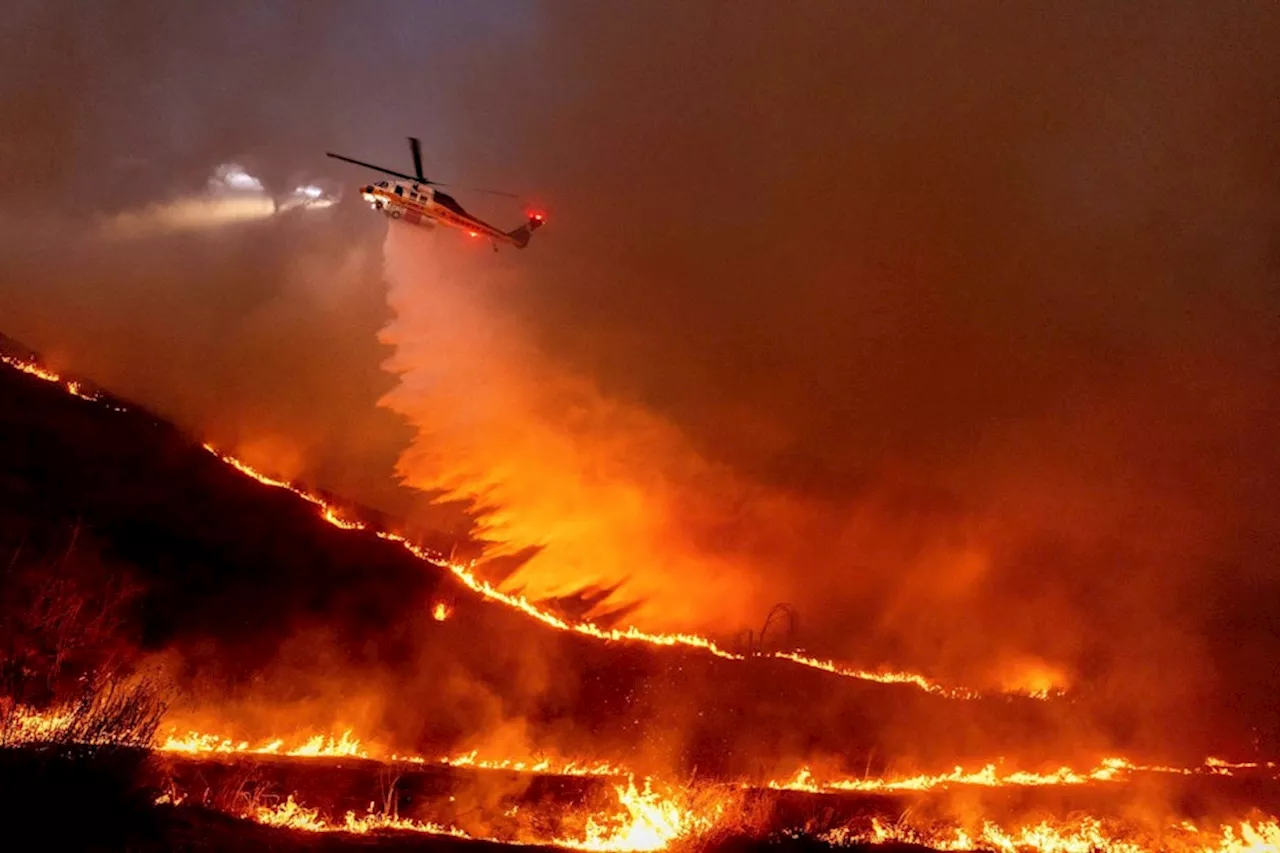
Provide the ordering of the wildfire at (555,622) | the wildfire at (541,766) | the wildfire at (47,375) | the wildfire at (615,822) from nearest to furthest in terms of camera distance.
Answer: the wildfire at (615,822), the wildfire at (541,766), the wildfire at (555,622), the wildfire at (47,375)

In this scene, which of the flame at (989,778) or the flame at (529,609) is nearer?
the flame at (989,778)

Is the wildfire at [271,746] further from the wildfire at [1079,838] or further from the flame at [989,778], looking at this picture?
the wildfire at [1079,838]

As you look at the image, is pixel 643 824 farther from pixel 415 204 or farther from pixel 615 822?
pixel 415 204

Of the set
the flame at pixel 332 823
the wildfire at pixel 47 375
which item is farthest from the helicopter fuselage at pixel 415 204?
the flame at pixel 332 823

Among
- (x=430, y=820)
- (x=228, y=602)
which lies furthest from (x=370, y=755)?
(x=228, y=602)

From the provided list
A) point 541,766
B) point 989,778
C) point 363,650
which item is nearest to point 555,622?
point 363,650

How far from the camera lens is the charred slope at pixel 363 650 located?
22.7m

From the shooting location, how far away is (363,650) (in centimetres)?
2467

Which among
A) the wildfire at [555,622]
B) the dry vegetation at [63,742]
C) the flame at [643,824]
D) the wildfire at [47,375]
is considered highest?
the wildfire at [47,375]

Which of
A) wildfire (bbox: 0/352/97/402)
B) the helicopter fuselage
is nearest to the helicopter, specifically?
the helicopter fuselage

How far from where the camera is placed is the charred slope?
2270 cm

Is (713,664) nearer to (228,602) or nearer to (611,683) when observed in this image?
(611,683)

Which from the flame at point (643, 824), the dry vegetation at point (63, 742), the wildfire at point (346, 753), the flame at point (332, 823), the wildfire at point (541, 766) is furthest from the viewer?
the wildfire at point (541, 766)

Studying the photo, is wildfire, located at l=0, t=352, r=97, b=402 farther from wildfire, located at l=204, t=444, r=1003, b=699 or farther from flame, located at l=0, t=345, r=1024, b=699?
wildfire, located at l=204, t=444, r=1003, b=699
